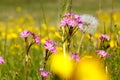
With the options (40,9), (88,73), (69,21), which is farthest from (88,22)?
(40,9)

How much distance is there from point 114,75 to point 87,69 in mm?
1663

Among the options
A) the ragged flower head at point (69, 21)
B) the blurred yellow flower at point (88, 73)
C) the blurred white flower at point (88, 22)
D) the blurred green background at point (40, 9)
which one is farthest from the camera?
the blurred green background at point (40, 9)

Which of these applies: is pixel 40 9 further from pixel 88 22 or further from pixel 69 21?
pixel 69 21

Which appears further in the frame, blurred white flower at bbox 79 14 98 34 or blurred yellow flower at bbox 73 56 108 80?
blurred white flower at bbox 79 14 98 34

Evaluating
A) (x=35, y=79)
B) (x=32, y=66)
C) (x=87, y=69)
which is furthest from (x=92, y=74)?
(x=32, y=66)

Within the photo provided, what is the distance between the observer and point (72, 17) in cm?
122

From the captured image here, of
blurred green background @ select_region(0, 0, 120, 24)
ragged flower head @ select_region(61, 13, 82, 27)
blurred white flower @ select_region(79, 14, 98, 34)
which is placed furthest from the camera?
blurred green background @ select_region(0, 0, 120, 24)

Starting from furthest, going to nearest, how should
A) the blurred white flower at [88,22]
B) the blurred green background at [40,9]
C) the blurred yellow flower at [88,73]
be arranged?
the blurred green background at [40,9], the blurred white flower at [88,22], the blurred yellow flower at [88,73]

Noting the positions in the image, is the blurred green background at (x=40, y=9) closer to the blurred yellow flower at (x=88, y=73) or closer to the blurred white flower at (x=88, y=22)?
the blurred white flower at (x=88, y=22)

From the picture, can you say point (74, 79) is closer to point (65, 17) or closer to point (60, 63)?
point (60, 63)

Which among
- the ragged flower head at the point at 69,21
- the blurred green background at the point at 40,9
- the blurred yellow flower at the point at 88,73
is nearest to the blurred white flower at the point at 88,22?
the ragged flower head at the point at 69,21

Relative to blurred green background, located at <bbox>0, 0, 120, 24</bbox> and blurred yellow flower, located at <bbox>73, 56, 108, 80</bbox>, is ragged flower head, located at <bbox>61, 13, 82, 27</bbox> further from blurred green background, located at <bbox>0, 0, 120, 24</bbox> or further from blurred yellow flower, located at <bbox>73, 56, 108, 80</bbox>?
blurred green background, located at <bbox>0, 0, 120, 24</bbox>

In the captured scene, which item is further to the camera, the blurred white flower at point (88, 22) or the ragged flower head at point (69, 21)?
the blurred white flower at point (88, 22)

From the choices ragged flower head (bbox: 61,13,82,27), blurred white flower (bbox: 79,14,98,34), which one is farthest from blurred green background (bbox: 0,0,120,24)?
ragged flower head (bbox: 61,13,82,27)
